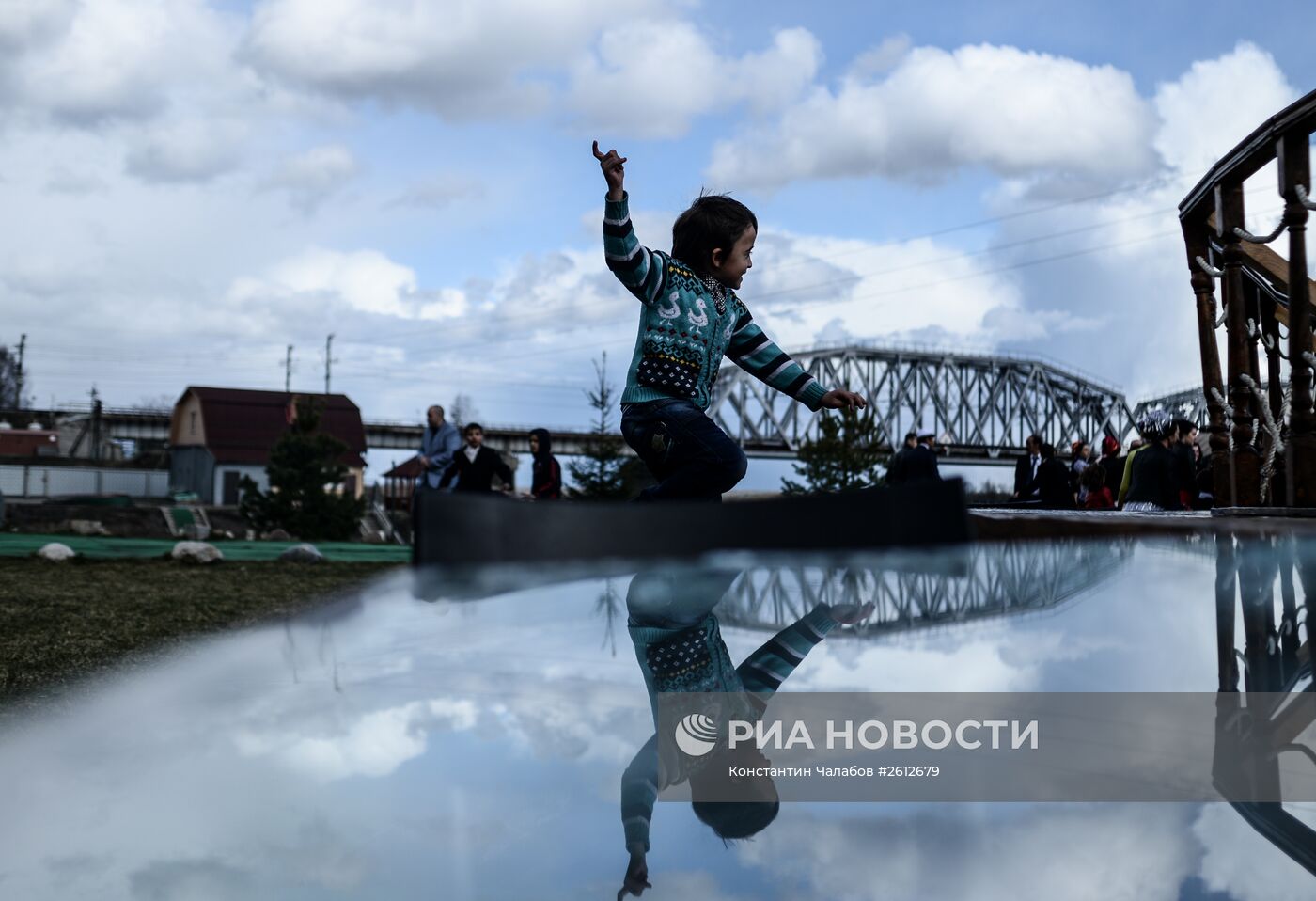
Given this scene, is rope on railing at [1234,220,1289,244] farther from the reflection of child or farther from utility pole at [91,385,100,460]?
utility pole at [91,385,100,460]

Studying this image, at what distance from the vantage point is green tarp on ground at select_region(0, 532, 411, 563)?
56.9 ft

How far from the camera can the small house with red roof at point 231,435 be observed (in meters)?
66.2

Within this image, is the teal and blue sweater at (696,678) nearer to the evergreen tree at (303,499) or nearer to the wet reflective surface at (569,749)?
the wet reflective surface at (569,749)

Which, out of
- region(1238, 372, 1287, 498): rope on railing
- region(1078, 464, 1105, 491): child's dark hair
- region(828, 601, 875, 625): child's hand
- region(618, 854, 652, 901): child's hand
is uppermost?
region(1238, 372, 1287, 498): rope on railing

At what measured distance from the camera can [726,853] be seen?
83cm

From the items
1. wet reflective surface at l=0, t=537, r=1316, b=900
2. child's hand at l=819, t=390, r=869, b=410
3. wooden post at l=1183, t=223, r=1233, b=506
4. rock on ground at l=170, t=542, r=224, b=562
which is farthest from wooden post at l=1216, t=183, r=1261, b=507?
rock on ground at l=170, t=542, r=224, b=562

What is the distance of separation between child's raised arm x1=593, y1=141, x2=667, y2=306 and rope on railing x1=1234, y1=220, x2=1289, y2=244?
2858 millimetres

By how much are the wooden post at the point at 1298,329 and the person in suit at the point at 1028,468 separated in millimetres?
9292

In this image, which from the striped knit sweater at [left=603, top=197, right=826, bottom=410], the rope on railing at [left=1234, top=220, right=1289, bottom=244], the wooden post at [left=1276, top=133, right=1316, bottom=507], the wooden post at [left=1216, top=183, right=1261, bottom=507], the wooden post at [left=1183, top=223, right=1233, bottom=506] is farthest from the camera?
the wooden post at [left=1183, top=223, right=1233, bottom=506]

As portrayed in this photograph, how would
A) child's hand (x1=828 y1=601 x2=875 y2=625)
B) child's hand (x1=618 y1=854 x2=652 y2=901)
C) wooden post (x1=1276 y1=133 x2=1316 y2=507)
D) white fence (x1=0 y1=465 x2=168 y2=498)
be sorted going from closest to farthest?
child's hand (x1=618 y1=854 x2=652 y2=901), child's hand (x1=828 y1=601 x2=875 y2=625), wooden post (x1=1276 y1=133 x2=1316 y2=507), white fence (x1=0 y1=465 x2=168 y2=498)

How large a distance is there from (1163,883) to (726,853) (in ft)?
1.03

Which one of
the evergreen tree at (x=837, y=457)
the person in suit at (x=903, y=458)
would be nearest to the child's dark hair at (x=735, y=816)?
the person in suit at (x=903, y=458)

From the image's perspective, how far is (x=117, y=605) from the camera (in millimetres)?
9984

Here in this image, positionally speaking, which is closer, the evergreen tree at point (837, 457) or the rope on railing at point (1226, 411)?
the rope on railing at point (1226, 411)
